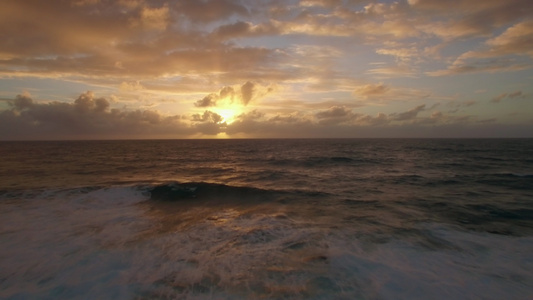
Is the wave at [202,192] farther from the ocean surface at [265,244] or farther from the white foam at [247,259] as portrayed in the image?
the white foam at [247,259]

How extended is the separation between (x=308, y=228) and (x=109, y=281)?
6742mm

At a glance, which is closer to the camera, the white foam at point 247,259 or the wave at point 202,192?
the white foam at point 247,259

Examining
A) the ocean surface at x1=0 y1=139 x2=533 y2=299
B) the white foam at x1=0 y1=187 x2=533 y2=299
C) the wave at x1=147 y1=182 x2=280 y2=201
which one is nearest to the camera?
the white foam at x1=0 y1=187 x2=533 y2=299

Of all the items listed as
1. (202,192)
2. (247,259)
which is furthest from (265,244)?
(202,192)

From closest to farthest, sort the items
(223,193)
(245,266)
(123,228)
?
(245,266) → (123,228) → (223,193)

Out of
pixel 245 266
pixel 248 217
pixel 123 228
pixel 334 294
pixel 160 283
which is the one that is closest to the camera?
pixel 334 294

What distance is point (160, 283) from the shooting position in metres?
6.40

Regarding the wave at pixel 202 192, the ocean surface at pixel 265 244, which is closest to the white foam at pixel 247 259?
the ocean surface at pixel 265 244

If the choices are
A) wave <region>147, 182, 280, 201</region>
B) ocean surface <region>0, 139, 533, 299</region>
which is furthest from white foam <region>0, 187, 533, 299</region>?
wave <region>147, 182, 280, 201</region>

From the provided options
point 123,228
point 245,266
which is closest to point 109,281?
point 245,266

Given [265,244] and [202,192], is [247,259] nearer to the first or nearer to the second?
[265,244]

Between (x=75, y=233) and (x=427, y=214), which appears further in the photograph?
(x=427, y=214)

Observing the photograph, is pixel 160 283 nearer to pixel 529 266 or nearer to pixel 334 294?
pixel 334 294

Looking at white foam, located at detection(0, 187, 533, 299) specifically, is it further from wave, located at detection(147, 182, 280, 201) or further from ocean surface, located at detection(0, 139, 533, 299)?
wave, located at detection(147, 182, 280, 201)
